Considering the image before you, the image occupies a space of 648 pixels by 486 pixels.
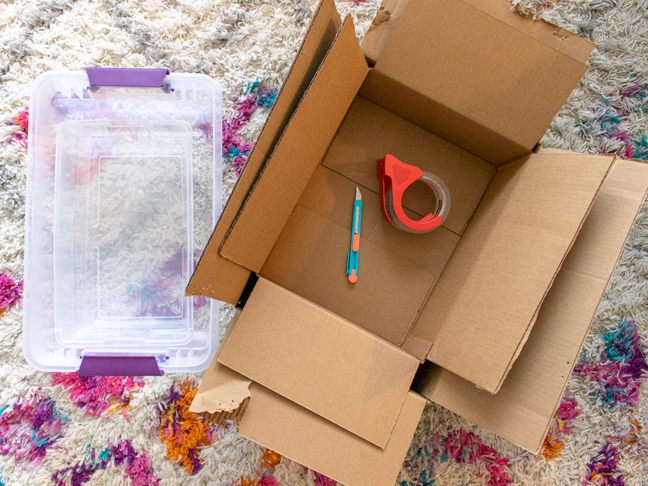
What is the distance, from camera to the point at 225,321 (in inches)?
29.9

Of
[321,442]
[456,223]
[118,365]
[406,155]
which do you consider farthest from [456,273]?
[118,365]

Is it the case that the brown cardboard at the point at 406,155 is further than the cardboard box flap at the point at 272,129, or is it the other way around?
the brown cardboard at the point at 406,155

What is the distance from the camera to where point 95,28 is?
0.78 m

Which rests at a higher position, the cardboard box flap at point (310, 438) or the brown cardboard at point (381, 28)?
the brown cardboard at point (381, 28)

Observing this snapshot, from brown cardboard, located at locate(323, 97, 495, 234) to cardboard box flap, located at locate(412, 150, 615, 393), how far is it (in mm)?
39

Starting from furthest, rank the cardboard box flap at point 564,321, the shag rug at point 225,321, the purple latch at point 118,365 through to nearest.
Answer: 1. the shag rug at point 225,321
2. the purple latch at point 118,365
3. the cardboard box flap at point 564,321

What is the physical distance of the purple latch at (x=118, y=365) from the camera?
0.61m

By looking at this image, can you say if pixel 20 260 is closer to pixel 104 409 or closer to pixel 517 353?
pixel 104 409

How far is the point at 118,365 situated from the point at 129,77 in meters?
0.42

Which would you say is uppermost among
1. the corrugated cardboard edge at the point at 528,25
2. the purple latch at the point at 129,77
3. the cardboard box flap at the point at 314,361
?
the corrugated cardboard edge at the point at 528,25

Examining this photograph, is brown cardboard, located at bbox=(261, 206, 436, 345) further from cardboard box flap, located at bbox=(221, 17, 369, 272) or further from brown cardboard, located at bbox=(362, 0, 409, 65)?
brown cardboard, located at bbox=(362, 0, 409, 65)

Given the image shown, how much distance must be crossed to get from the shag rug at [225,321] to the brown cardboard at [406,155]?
0.20 meters

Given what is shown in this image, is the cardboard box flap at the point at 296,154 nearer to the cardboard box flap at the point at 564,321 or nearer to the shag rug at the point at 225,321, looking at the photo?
the shag rug at the point at 225,321

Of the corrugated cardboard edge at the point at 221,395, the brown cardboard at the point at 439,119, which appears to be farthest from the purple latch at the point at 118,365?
the brown cardboard at the point at 439,119
